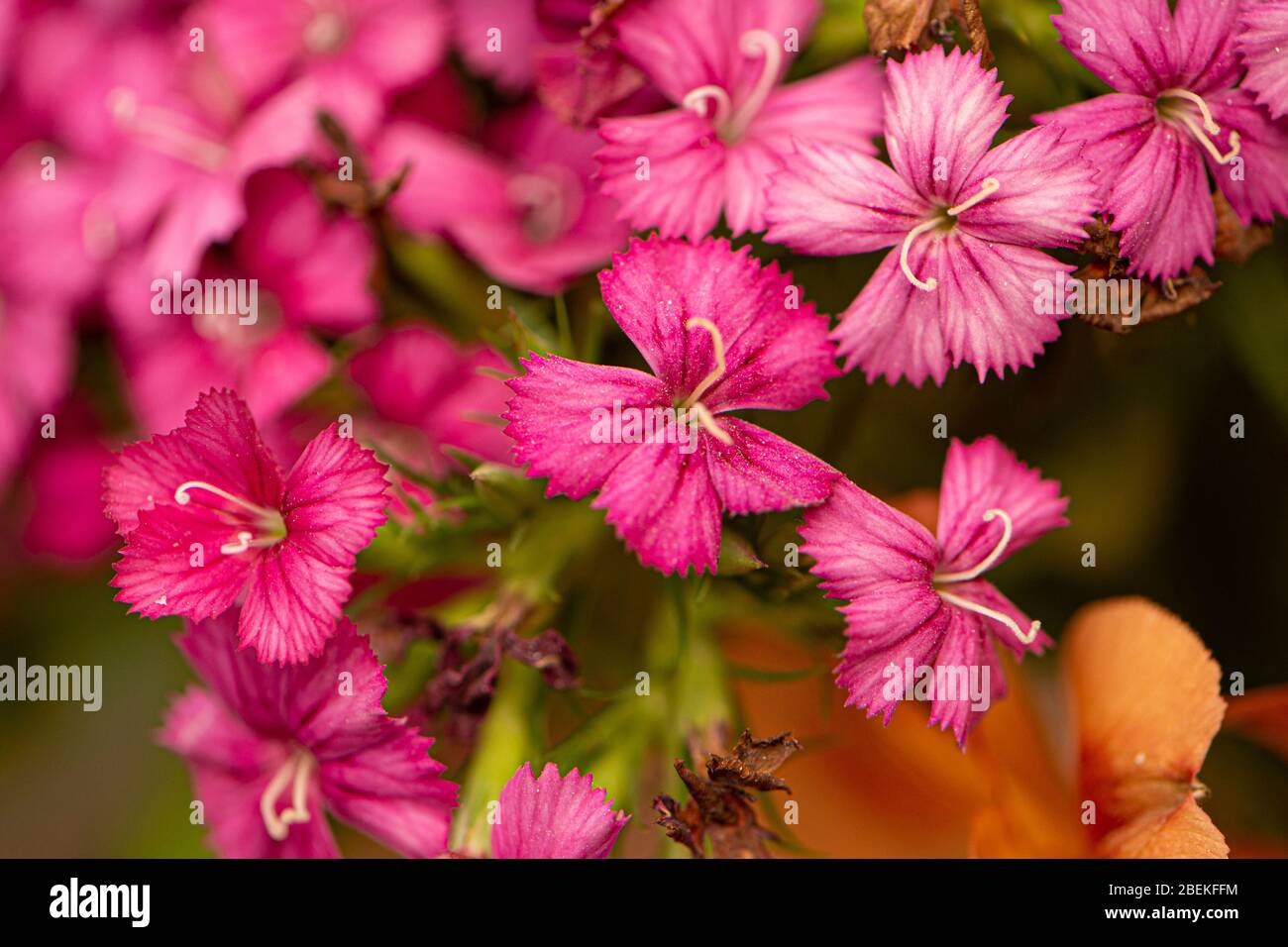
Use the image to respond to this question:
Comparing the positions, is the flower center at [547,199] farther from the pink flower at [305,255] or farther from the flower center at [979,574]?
the flower center at [979,574]

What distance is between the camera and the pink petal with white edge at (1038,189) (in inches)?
25.1

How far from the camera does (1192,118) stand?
682 millimetres

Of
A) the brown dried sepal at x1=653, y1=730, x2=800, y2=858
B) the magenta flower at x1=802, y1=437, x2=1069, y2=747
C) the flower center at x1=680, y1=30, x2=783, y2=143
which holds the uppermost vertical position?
the flower center at x1=680, y1=30, x2=783, y2=143

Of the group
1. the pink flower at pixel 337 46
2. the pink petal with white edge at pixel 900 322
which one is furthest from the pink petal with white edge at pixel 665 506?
the pink flower at pixel 337 46

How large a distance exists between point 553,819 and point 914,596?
249 mm

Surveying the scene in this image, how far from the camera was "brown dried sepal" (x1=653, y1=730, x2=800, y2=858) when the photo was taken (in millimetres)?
690

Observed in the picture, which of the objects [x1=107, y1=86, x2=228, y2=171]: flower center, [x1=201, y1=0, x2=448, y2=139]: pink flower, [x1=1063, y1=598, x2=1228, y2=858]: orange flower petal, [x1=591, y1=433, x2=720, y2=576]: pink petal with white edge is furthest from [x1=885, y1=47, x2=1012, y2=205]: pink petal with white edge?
[x1=107, y1=86, x2=228, y2=171]: flower center

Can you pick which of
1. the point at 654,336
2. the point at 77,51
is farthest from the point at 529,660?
the point at 77,51

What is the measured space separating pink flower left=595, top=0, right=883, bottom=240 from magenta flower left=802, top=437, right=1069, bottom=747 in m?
0.20

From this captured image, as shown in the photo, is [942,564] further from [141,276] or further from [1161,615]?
[141,276]

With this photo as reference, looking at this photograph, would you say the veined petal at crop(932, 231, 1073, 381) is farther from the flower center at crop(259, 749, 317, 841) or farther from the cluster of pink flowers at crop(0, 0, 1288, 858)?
the flower center at crop(259, 749, 317, 841)

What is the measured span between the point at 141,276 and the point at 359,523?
464mm

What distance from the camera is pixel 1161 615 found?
2.55 ft
